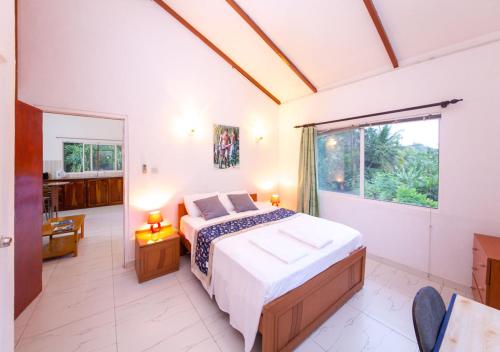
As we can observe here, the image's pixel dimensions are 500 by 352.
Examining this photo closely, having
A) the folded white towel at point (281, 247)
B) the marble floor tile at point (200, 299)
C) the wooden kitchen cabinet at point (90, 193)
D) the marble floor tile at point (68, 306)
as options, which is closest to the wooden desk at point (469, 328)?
the folded white towel at point (281, 247)

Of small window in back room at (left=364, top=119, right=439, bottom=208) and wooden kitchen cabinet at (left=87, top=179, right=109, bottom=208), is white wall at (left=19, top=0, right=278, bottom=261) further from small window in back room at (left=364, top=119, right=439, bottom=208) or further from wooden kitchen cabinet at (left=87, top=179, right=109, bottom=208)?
wooden kitchen cabinet at (left=87, top=179, right=109, bottom=208)

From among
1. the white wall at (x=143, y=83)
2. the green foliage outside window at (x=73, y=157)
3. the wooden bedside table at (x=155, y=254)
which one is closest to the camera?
the white wall at (x=143, y=83)

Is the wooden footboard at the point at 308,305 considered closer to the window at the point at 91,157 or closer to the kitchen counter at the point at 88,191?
the kitchen counter at the point at 88,191

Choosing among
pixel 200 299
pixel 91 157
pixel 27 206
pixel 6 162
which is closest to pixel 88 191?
pixel 91 157

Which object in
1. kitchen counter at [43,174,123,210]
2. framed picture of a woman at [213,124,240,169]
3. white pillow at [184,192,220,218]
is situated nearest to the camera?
white pillow at [184,192,220,218]

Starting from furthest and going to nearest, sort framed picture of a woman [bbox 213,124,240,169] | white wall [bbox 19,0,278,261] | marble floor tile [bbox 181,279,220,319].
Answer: framed picture of a woman [bbox 213,124,240,169] → white wall [bbox 19,0,278,261] → marble floor tile [bbox 181,279,220,319]

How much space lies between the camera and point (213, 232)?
2.35 meters

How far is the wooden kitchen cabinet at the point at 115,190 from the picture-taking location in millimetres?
5949

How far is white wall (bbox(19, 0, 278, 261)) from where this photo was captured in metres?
2.29

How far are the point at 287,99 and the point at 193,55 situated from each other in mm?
1962

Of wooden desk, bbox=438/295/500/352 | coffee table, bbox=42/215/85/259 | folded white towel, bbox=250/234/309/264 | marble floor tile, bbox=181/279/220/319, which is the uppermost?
wooden desk, bbox=438/295/500/352

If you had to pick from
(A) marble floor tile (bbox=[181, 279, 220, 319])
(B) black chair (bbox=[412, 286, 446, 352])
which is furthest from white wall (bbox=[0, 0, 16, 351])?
(B) black chair (bbox=[412, 286, 446, 352])

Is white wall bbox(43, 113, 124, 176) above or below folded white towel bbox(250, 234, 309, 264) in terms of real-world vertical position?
above

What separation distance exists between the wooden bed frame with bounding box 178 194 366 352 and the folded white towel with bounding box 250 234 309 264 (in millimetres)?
217
